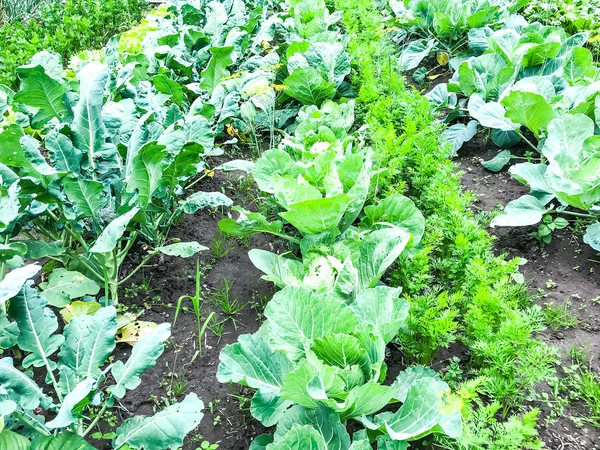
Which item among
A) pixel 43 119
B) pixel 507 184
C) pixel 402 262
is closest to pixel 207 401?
pixel 402 262

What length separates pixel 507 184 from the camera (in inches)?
130

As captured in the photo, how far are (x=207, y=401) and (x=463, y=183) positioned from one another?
86.1 inches

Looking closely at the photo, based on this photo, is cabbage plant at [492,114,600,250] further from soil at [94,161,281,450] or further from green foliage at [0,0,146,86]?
green foliage at [0,0,146,86]

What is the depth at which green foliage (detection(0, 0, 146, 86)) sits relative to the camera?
4.73 metres

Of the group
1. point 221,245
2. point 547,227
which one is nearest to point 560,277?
point 547,227

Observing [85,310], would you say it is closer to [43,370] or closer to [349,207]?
[43,370]

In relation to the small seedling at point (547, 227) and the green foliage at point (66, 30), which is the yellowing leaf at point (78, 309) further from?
the green foliage at point (66, 30)

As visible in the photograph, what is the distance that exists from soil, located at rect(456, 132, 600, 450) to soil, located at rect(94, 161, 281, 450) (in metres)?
1.16

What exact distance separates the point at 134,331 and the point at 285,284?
756mm

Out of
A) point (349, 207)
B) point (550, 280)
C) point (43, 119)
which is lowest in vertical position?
point (550, 280)

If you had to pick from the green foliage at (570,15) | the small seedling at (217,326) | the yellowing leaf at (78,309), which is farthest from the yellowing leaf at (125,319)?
the green foliage at (570,15)

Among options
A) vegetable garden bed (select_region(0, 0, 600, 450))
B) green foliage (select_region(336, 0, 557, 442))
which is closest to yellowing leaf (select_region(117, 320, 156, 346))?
vegetable garden bed (select_region(0, 0, 600, 450))

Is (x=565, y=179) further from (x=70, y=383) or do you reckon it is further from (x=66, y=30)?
(x=66, y=30)

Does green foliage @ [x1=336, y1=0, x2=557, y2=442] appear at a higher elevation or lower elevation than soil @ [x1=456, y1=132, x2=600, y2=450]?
higher
